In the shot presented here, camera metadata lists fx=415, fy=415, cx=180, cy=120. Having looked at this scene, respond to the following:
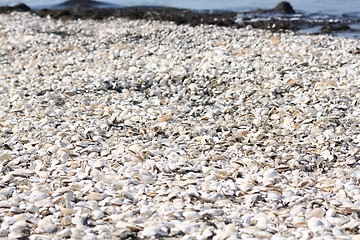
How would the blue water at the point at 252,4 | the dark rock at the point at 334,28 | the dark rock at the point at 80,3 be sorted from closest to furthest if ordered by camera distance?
the dark rock at the point at 334,28 < the blue water at the point at 252,4 < the dark rock at the point at 80,3

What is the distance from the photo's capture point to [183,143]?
491 centimetres

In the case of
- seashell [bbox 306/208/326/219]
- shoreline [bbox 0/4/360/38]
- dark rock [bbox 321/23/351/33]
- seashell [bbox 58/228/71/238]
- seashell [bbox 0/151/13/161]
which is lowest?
seashell [bbox 58/228/71/238]

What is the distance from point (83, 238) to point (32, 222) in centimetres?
51

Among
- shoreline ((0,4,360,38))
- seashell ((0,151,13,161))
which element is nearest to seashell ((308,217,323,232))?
seashell ((0,151,13,161))

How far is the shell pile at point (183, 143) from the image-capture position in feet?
11.2

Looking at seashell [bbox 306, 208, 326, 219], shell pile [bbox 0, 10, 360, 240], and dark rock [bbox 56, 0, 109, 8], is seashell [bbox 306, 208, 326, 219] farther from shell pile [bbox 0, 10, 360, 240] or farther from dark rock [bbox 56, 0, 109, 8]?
dark rock [bbox 56, 0, 109, 8]

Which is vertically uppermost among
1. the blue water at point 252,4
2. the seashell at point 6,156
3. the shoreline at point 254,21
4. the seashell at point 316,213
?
the blue water at point 252,4

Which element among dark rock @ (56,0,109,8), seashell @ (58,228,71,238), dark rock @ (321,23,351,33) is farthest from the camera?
dark rock @ (56,0,109,8)

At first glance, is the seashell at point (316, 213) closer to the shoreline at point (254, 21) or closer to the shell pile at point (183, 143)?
the shell pile at point (183, 143)

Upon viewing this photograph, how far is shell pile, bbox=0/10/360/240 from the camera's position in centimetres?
341

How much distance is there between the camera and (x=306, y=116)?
18.4ft

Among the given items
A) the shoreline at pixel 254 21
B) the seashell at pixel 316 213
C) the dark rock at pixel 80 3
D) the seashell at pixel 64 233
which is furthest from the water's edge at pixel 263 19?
the seashell at pixel 64 233

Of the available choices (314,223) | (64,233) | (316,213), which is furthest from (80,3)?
(314,223)

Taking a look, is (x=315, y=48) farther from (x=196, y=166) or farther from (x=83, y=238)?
(x=83, y=238)
